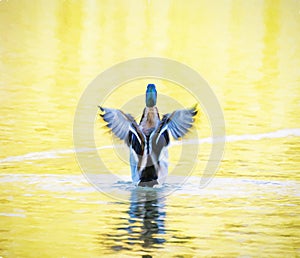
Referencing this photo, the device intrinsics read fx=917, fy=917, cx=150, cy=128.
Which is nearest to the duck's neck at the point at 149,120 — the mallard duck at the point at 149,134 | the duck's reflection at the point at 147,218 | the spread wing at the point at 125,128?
the mallard duck at the point at 149,134

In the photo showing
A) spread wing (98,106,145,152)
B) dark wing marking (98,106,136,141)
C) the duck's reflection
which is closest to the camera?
the duck's reflection

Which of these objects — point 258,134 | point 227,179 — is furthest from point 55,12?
point 227,179

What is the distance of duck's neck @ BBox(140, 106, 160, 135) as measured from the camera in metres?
7.25

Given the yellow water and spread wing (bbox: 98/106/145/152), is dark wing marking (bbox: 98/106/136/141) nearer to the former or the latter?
spread wing (bbox: 98/106/145/152)

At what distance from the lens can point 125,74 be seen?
12102mm

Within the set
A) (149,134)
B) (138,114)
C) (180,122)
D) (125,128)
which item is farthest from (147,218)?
(138,114)

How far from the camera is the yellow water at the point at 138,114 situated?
617 centimetres

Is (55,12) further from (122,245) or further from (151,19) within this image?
(122,245)

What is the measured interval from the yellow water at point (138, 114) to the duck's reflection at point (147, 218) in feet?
0.04

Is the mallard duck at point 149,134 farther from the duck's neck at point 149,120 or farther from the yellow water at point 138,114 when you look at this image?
the yellow water at point 138,114

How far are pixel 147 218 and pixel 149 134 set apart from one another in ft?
2.70

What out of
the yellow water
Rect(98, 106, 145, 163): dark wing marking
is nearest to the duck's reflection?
the yellow water

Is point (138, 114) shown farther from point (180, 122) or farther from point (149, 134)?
point (149, 134)

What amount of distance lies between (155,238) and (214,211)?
85 cm
